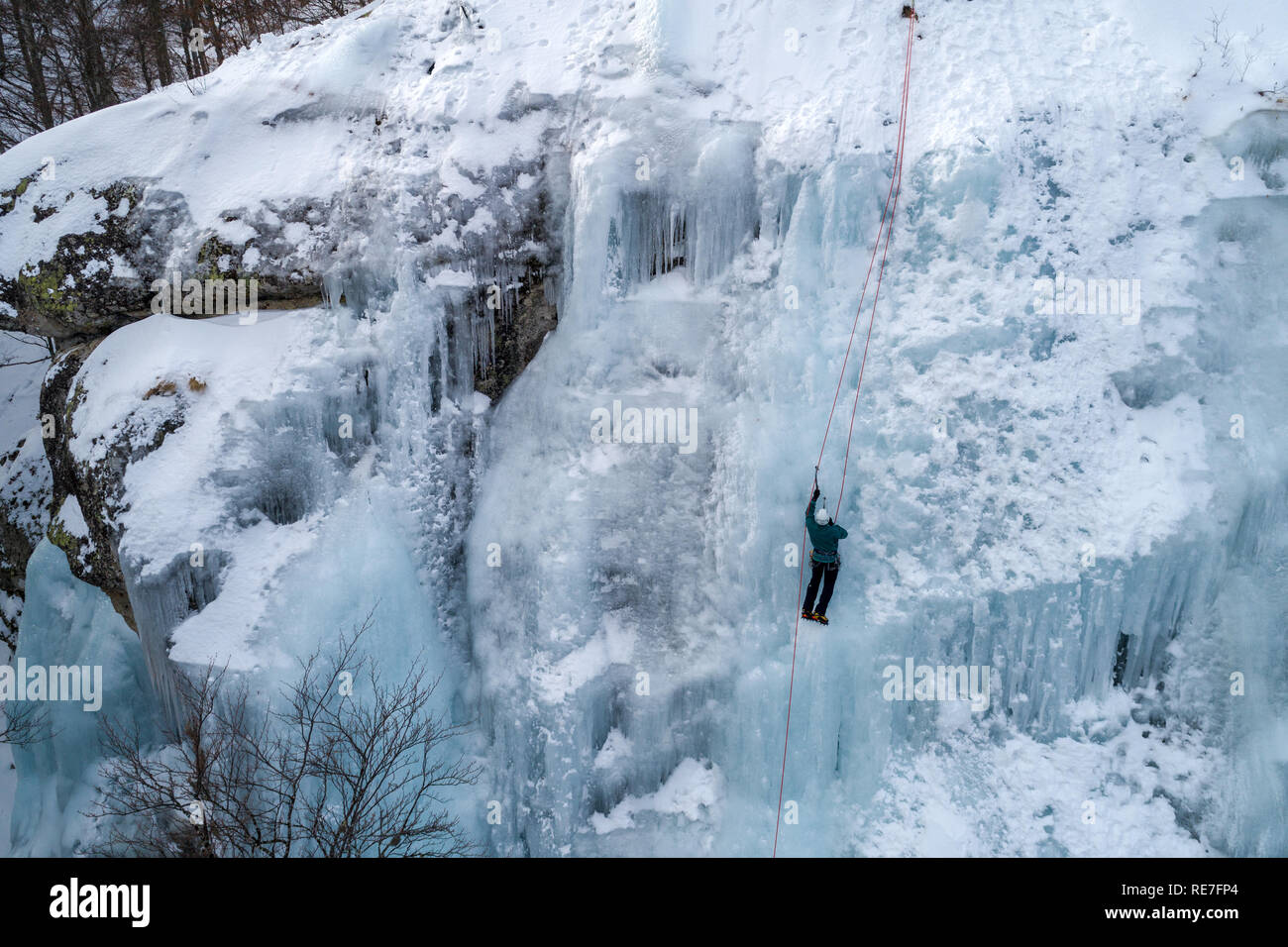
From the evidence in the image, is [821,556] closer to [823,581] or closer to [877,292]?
[823,581]

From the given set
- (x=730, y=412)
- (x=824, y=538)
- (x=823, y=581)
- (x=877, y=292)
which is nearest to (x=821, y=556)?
(x=824, y=538)

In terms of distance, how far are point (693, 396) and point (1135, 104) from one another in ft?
16.7

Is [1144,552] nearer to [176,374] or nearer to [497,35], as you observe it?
[497,35]

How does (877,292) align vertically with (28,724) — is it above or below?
above

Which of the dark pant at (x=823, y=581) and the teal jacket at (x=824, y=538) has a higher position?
the teal jacket at (x=824, y=538)

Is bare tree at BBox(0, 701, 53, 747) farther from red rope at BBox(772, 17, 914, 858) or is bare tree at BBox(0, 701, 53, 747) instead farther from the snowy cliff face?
red rope at BBox(772, 17, 914, 858)

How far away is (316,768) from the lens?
7008mm

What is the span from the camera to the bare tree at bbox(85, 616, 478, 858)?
654cm

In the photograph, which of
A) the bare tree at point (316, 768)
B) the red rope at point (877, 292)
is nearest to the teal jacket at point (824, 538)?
the red rope at point (877, 292)

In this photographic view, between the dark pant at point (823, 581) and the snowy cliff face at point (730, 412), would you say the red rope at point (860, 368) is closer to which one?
the snowy cliff face at point (730, 412)

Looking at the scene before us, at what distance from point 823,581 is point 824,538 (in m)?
0.68

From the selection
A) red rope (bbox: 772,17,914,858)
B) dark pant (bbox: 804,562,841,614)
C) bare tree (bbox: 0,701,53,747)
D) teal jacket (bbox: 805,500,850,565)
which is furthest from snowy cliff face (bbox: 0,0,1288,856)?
bare tree (bbox: 0,701,53,747)

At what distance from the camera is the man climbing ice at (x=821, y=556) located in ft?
20.9
